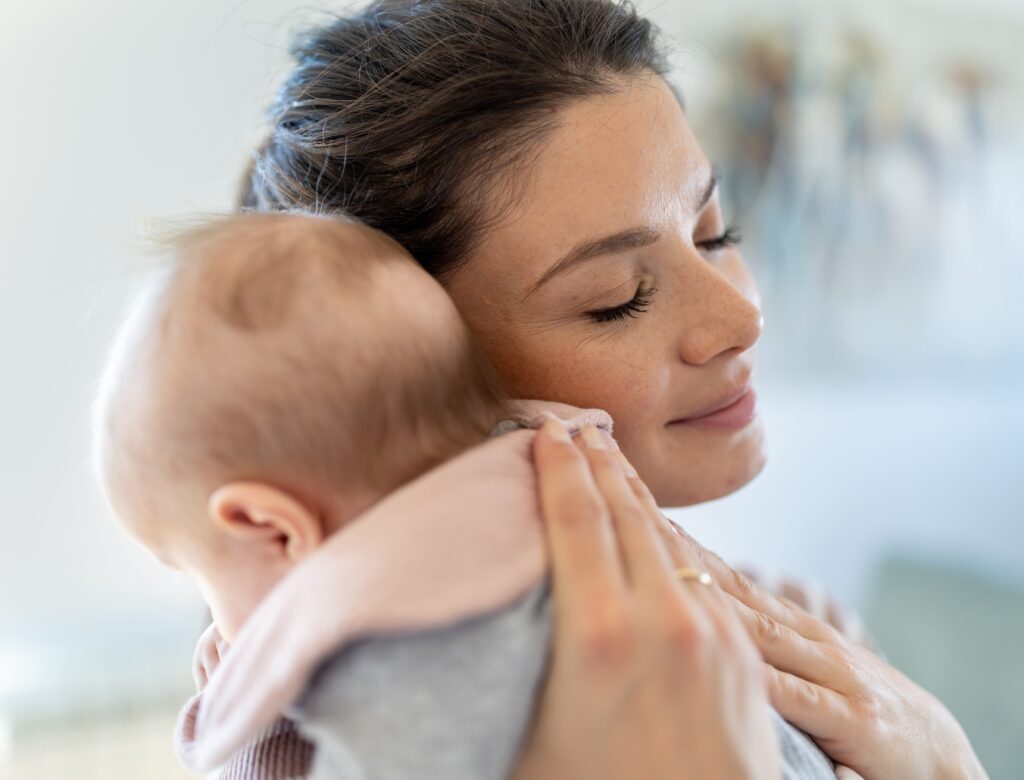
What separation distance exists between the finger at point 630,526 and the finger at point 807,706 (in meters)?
0.18

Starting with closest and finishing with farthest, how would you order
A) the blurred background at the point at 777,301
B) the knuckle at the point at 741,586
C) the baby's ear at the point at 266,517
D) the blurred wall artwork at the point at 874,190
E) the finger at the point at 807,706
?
the baby's ear at the point at 266,517
the finger at the point at 807,706
the knuckle at the point at 741,586
the blurred background at the point at 777,301
the blurred wall artwork at the point at 874,190

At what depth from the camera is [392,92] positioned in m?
0.94

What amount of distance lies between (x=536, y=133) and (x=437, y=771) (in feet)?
1.96

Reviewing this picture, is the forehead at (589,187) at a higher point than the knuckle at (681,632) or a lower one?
higher

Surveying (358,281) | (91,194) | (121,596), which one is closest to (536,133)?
(358,281)

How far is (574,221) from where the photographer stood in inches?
34.6

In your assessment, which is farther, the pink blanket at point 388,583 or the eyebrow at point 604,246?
the eyebrow at point 604,246

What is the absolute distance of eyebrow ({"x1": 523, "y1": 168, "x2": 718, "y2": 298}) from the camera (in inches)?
34.7

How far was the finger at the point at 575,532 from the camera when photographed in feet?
1.97

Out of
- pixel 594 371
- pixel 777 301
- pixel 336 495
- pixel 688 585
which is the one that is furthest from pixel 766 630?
pixel 777 301

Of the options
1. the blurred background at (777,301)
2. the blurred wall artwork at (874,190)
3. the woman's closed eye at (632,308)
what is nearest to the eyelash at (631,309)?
the woman's closed eye at (632,308)

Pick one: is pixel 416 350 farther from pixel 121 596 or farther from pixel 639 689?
pixel 121 596

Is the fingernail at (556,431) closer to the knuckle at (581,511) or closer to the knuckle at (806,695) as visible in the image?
the knuckle at (581,511)

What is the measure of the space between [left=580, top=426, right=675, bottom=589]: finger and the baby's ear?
220 millimetres
